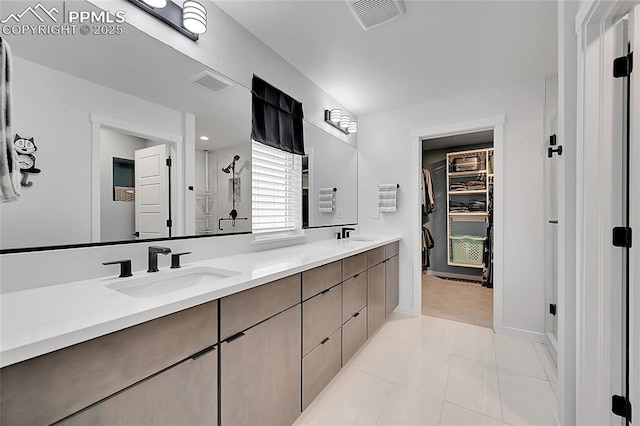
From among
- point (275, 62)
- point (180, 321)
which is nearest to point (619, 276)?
point (180, 321)

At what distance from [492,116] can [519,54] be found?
2.20ft

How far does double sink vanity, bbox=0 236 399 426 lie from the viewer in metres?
0.68

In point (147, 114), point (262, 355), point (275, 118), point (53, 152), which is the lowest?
point (262, 355)

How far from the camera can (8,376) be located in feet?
2.01

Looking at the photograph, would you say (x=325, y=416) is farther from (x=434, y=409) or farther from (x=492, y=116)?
(x=492, y=116)

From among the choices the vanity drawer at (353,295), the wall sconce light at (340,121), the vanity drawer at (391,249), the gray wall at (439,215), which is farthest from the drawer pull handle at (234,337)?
the gray wall at (439,215)

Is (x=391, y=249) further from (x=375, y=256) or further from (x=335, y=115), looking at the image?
(x=335, y=115)

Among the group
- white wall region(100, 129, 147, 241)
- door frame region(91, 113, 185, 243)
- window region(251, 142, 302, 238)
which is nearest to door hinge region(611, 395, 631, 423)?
window region(251, 142, 302, 238)

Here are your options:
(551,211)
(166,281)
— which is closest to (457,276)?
(551,211)

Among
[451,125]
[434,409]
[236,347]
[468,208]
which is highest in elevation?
[451,125]

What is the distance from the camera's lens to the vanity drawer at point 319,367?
158 centimetres

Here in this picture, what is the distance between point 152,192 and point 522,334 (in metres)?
3.33

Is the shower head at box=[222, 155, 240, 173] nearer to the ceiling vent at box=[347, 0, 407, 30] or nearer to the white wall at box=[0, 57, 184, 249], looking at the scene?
the white wall at box=[0, 57, 184, 249]

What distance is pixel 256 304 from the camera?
4.06ft
